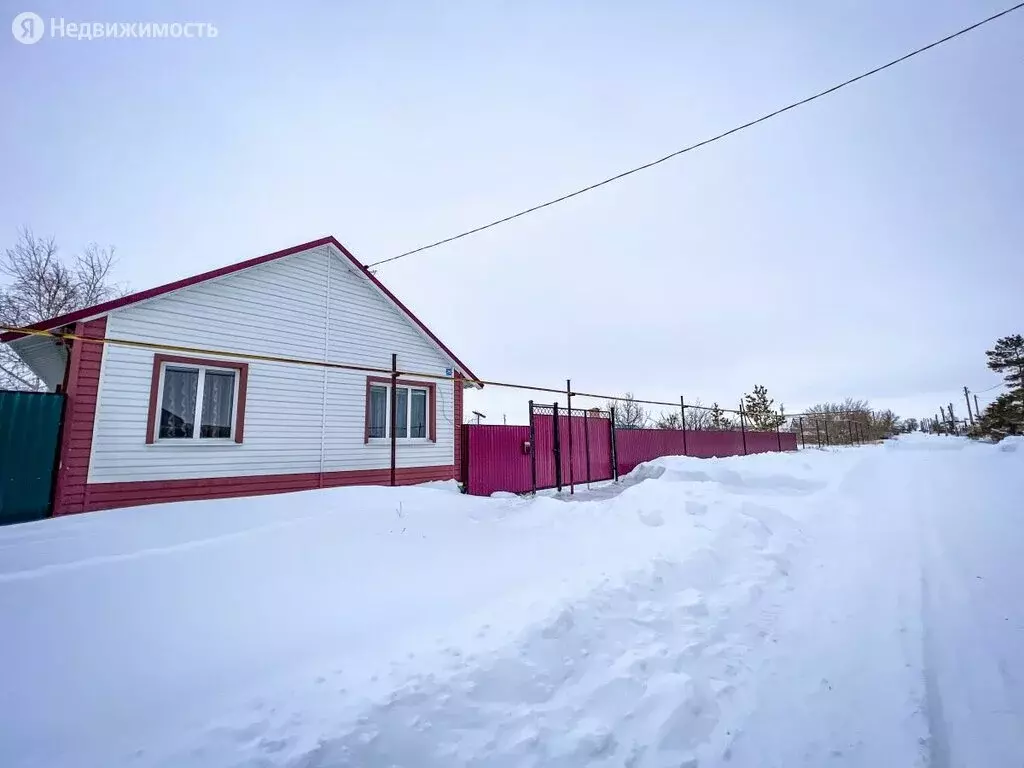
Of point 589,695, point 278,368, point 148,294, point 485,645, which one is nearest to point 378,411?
point 278,368

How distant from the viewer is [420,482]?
9984mm

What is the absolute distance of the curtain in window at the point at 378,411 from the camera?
981 centimetres

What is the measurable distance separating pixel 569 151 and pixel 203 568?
33.8ft

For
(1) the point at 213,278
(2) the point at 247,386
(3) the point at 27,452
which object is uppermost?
(1) the point at 213,278

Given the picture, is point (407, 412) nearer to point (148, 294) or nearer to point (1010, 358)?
point (148, 294)

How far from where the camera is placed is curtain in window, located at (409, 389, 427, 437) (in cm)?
1038

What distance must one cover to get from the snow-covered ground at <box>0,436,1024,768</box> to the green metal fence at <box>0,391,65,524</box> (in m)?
1.49

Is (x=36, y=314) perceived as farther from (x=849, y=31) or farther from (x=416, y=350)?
(x=849, y=31)

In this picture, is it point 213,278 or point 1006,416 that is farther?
point 1006,416

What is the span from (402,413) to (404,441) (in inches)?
29.1

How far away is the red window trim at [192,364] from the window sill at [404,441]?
267 cm

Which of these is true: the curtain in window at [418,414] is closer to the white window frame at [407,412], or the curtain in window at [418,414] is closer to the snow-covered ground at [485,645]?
the white window frame at [407,412]

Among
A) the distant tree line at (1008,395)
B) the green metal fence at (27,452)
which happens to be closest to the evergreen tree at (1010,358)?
the distant tree line at (1008,395)

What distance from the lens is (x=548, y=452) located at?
11.0 metres
